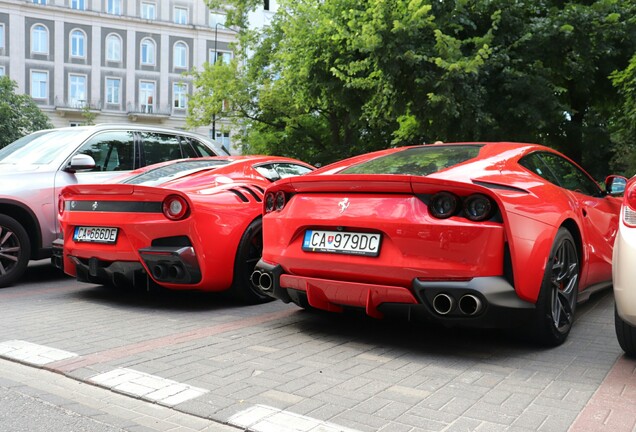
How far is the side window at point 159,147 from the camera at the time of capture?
8047 mm

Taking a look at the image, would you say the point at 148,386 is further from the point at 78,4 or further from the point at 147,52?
the point at 78,4

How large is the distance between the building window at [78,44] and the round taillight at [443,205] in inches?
2432

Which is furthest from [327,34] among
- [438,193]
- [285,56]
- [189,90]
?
[189,90]

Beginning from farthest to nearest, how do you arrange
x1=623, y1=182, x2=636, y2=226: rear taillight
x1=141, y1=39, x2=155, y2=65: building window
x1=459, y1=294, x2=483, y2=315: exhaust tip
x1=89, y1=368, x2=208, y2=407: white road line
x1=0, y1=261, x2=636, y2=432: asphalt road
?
x1=141, y1=39, x2=155, y2=65: building window → x1=459, y1=294, x2=483, y2=315: exhaust tip → x1=623, y1=182, x2=636, y2=226: rear taillight → x1=89, y1=368, x2=208, y2=407: white road line → x1=0, y1=261, x2=636, y2=432: asphalt road

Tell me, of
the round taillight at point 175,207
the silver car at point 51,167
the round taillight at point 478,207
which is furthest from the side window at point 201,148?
the round taillight at point 478,207

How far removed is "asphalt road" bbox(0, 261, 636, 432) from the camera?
3.08m

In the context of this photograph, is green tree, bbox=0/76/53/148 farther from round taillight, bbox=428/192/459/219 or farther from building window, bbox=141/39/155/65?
round taillight, bbox=428/192/459/219

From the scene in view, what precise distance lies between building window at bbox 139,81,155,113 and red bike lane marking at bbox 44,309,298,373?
197 feet

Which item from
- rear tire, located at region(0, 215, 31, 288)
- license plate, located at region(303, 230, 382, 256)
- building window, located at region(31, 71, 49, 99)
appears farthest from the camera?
building window, located at region(31, 71, 49, 99)

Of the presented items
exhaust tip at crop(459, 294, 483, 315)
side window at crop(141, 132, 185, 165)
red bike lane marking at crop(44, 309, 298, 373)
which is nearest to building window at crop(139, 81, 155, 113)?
side window at crop(141, 132, 185, 165)

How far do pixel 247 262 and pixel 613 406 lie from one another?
3304mm

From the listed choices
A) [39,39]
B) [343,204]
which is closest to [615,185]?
[343,204]

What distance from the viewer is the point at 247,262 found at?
5.76 meters

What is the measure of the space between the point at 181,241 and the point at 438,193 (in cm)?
236
